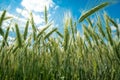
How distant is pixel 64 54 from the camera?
2.08 meters

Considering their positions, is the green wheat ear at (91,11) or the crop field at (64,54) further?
the green wheat ear at (91,11)

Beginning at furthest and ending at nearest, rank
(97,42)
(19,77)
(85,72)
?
(97,42) < (85,72) < (19,77)

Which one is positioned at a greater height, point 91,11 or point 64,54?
point 91,11

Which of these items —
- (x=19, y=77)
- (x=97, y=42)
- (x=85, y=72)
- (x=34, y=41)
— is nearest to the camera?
(x=19, y=77)

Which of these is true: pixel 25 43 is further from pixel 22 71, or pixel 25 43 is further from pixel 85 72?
pixel 85 72

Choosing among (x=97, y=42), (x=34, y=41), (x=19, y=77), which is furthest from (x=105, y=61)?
(x=19, y=77)

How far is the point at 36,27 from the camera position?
2406 mm

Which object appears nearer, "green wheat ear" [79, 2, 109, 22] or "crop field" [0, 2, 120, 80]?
"crop field" [0, 2, 120, 80]

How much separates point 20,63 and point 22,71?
8cm

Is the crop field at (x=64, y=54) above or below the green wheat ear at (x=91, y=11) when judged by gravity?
below

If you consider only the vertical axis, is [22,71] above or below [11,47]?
below

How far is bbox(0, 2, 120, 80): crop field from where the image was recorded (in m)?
1.96

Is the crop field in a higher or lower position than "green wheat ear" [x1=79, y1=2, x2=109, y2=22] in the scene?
lower

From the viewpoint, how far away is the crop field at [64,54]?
1.96 metres
